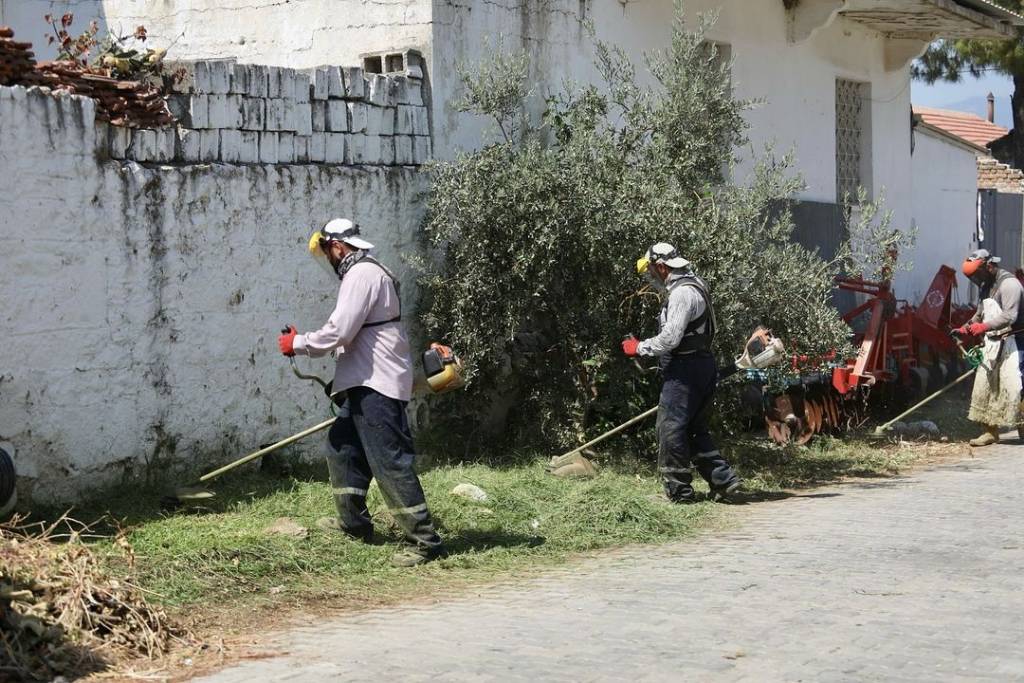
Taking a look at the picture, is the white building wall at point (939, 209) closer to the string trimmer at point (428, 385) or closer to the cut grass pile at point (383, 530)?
the cut grass pile at point (383, 530)

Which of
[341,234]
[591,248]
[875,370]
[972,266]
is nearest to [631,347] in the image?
[591,248]

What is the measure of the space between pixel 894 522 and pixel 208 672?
5.17 meters

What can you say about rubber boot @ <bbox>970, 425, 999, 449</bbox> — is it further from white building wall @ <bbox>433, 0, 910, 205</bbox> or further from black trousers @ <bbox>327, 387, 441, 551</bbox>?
black trousers @ <bbox>327, 387, 441, 551</bbox>

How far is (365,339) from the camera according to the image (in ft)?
25.2

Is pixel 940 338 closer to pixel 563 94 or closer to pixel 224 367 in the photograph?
pixel 563 94

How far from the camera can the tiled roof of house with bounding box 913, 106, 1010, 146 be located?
27438mm

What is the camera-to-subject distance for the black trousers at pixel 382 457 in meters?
7.61

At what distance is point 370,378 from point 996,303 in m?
7.54

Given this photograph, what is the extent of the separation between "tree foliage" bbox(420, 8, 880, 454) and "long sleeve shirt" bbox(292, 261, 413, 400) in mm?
2593

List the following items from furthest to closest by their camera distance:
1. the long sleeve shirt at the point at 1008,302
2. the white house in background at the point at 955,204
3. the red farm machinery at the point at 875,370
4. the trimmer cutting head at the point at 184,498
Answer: the white house in background at the point at 955,204 < the long sleeve shirt at the point at 1008,302 < the red farm machinery at the point at 875,370 < the trimmer cutting head at the point at 184,498

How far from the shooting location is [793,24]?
50.4 ft

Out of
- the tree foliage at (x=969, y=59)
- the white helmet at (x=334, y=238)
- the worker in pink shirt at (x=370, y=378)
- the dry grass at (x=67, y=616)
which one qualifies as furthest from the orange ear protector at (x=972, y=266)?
the tree foliage at (x=969, y=59)

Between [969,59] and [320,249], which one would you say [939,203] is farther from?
[320,249]

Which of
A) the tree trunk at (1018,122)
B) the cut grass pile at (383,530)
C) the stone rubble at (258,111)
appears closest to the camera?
the cut grass pile at (383,530)
